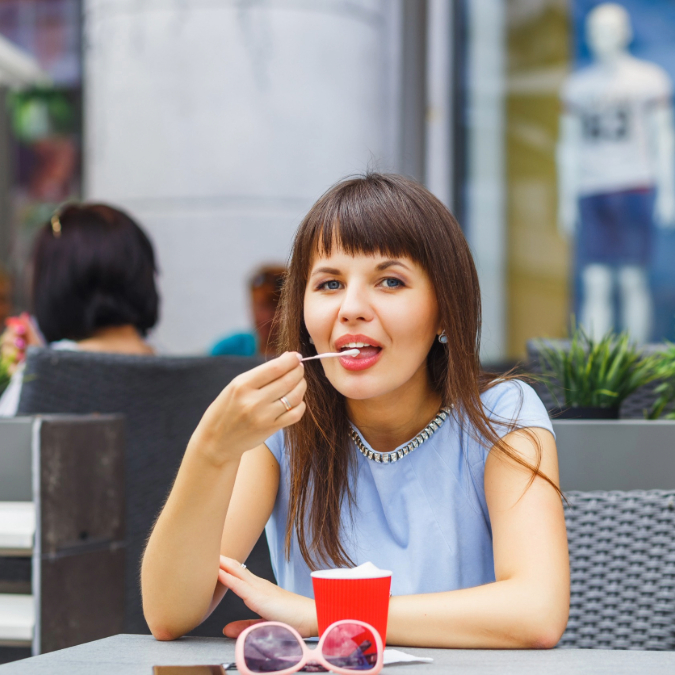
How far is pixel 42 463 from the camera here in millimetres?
1841

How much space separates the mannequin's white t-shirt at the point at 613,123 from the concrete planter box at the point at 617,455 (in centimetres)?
339

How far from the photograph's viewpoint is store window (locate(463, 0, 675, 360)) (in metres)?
4.77

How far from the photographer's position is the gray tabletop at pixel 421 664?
0.98m

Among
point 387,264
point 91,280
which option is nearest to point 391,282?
point 387,264

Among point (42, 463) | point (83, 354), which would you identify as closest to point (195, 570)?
point (42, 463)

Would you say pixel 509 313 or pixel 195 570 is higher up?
pixel 509 313

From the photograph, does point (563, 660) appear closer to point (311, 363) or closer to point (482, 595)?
point (482, 595)

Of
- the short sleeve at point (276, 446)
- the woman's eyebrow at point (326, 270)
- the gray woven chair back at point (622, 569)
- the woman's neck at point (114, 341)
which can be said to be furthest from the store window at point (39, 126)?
the gray woven chair back at point (622, 569)

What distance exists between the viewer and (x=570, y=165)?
194 inches

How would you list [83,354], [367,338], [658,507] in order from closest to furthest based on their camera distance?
1. [367,338]
2. [658,507]
3. [83,354]

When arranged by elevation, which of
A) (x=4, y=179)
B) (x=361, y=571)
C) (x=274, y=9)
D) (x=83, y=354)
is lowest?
(x=361, y=571)

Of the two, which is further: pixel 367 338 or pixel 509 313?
pixel 509 313

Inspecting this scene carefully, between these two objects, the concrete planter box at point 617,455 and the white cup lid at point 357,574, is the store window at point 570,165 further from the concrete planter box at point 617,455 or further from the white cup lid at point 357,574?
the white cup lid at point 357,574

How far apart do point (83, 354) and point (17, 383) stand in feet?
1.21
